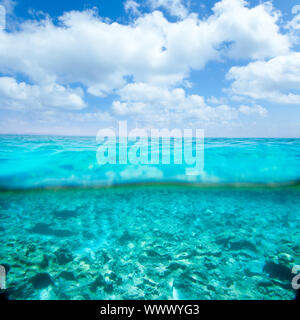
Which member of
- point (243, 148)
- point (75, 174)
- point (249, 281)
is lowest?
point (249, 281)

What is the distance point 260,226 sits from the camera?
776 cm

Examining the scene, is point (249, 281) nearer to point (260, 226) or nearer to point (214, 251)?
point (214, 251)

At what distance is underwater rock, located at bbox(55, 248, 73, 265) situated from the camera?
5109 mm

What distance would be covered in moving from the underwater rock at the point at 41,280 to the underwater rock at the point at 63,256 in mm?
553

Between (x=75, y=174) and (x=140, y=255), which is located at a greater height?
(x=75, y=174)

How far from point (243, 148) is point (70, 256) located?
15320 mm

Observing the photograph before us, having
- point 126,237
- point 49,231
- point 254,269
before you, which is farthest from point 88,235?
point 254,269

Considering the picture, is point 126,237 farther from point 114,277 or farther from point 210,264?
point 210,264

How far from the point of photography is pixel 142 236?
6.71 metres

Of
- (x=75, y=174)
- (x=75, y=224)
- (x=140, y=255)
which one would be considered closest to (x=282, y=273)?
(x=140, y=255)

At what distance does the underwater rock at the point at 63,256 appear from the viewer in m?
5.11

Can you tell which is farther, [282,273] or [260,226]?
[260,226]
